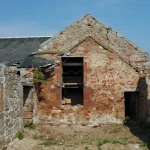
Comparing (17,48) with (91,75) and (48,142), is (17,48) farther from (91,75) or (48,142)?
(48,142)

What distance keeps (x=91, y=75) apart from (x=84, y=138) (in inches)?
147

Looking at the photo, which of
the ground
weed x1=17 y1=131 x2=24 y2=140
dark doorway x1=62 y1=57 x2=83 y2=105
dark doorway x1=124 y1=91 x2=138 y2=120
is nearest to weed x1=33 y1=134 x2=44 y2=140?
the ground

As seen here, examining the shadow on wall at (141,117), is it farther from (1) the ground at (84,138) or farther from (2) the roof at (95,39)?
(2) the roof at (95,39)

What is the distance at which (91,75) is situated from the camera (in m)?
17.0

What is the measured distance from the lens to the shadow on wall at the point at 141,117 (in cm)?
1457

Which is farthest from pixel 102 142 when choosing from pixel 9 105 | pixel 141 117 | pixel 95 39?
pixel 95 39

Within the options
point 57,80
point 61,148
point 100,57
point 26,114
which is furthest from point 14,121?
point 100,57

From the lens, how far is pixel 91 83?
17.0 metres

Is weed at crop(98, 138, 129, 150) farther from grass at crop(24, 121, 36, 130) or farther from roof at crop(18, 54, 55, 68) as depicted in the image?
roof at crop(18, 54, 55, 68)

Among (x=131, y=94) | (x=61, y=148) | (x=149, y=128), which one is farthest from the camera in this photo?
(x=131, y=94)

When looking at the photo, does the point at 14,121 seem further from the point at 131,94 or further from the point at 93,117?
the point at 131,94

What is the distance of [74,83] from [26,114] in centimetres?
326

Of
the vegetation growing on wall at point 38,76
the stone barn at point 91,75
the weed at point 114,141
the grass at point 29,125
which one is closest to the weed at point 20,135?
the grass at point 29,125

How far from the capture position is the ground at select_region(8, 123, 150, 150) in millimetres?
12516
